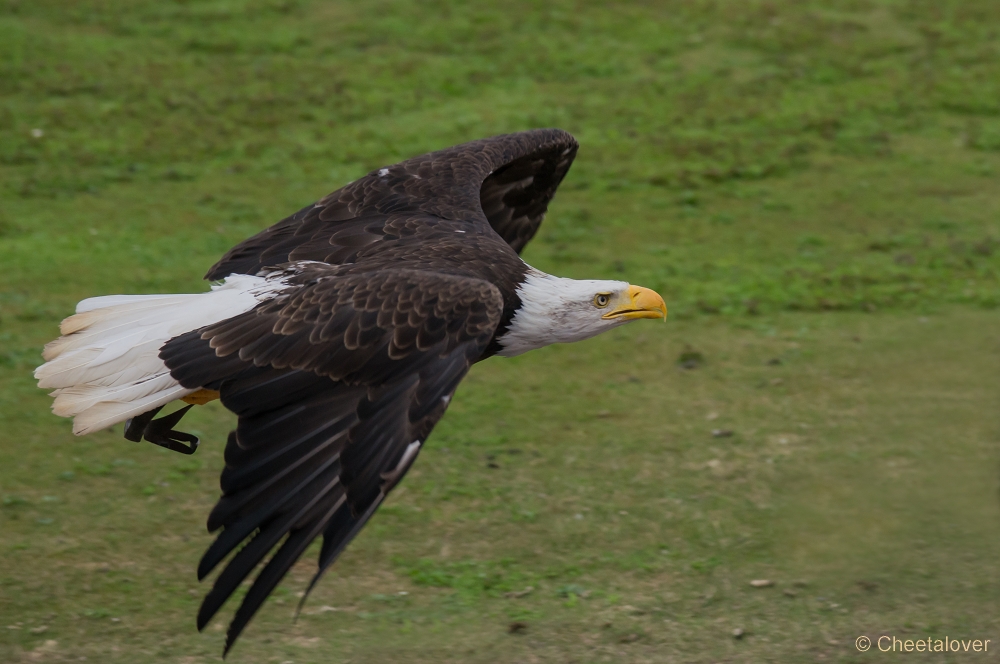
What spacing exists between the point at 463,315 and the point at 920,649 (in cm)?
265

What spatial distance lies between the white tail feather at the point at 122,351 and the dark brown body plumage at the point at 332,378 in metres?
0.14

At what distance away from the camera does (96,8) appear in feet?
45.3

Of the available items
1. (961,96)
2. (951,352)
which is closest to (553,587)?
(951,352)

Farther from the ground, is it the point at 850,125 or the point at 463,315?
the point at 463,315

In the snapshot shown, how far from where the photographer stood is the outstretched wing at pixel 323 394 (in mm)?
4059

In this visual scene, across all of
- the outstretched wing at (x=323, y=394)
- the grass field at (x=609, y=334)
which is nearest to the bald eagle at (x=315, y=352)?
the outstretched wing at (x=323, y=394)

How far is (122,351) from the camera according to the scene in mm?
4852

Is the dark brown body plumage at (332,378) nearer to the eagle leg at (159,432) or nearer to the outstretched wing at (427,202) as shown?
the outstretched wing at (427,202)

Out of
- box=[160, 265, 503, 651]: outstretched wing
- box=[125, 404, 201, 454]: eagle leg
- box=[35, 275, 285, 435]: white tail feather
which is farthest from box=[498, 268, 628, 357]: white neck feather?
box=[125, 404, 201, 454]: eagle leg

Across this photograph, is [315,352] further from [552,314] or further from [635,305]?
[635,305]

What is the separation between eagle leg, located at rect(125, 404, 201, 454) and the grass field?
2.24ft

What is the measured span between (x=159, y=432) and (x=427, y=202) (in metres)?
1.69

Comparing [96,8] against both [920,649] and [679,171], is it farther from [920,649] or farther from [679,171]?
[920,649]

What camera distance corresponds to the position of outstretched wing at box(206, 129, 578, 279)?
19.1 feet
